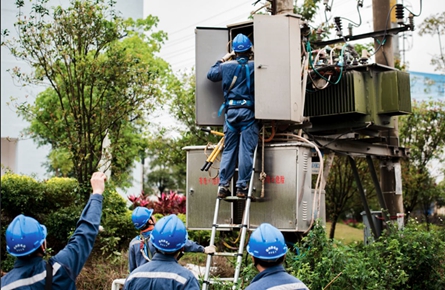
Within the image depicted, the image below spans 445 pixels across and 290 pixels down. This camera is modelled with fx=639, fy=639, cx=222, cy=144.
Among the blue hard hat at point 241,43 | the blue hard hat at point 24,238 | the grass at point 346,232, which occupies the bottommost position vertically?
the grass at point 346,232

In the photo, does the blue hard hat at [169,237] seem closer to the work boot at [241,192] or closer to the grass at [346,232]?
the work boot at [241,192]

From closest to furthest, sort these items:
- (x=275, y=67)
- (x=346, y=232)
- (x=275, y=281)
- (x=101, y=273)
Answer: (x=275, y=281) → (x=275, y=67) → (x=101, y=273) → (x=346, y=232)

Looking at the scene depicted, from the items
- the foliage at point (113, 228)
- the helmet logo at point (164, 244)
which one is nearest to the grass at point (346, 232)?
the foliage at point (113, 228)

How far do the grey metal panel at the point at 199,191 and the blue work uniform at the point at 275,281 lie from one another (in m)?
4.41

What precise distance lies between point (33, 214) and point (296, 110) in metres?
6.28

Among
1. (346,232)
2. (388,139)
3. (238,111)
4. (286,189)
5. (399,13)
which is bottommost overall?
(346,232)

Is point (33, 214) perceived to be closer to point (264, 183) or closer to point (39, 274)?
point (264, 183)

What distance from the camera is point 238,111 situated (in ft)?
27.4

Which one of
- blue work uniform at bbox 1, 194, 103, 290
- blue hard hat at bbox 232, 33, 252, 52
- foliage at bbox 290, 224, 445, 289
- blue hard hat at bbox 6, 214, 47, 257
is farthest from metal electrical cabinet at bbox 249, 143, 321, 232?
blue hard hat at bbox 6, 214, 47, 257

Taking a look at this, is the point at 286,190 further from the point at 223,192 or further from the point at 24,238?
the point at 24,238

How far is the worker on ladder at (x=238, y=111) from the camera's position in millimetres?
8273

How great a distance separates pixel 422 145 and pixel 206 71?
33.0 feet

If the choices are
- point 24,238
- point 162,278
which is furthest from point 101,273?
point 24,238

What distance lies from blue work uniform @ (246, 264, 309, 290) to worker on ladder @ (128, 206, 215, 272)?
2515mm
